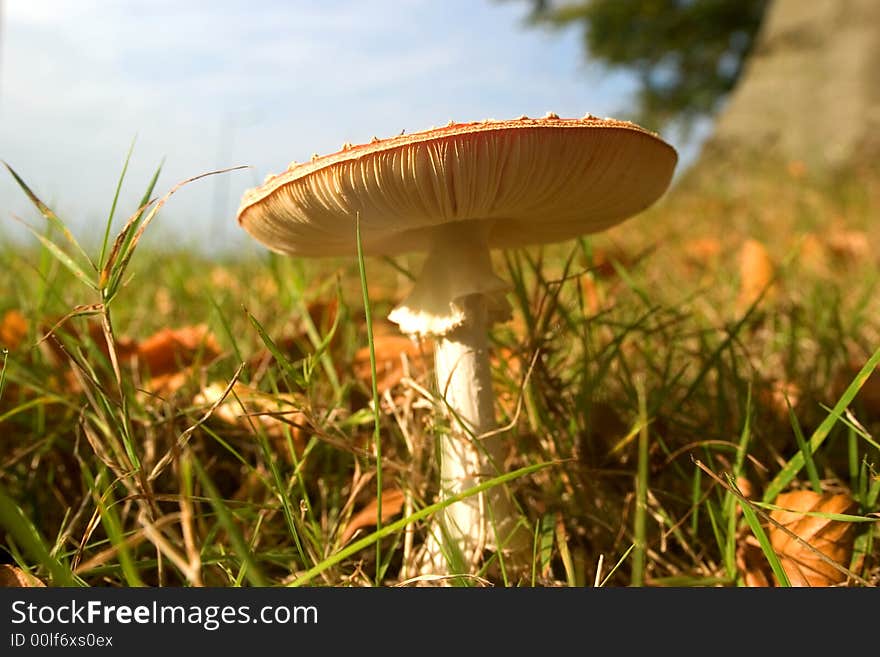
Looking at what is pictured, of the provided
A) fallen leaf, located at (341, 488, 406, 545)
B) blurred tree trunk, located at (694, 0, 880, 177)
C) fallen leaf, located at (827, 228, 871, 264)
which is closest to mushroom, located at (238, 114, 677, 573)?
fallen leaf, located at (341, 488, 406, 545)

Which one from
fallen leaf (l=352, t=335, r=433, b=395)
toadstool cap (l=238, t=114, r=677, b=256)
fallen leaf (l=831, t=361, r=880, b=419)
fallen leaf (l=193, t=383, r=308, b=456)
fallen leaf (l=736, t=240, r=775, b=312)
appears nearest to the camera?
toadstool cap (l=238, t=114, r=677, b=256)

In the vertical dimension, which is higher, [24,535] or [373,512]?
[373,512]

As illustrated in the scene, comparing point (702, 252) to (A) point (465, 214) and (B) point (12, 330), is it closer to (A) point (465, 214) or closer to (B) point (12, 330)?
(A) point (465, 214)

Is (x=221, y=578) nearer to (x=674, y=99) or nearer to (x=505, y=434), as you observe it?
(x=505, y=434)

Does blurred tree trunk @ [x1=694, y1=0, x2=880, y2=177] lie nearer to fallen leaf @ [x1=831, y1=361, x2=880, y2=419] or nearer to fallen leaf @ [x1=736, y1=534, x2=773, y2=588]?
fallen leaf @ [x1=831, y1=361, x2=880, y2=419]

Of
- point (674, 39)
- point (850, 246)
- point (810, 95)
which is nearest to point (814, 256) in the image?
point (850, 246)

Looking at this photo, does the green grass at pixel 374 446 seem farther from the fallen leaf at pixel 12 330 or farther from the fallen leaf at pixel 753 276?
the fallen leaf at pixel 753 276
